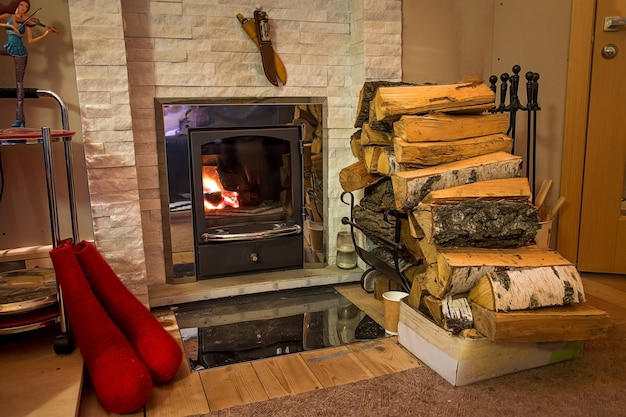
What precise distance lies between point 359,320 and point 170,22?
1.48 metres

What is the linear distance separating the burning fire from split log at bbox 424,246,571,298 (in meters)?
1.09

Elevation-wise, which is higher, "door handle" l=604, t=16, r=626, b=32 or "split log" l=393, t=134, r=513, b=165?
"door handle" l=604, t=16, r=626, b=32

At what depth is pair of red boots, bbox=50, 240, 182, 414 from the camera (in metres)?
1.49

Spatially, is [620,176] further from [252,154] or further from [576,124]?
[252,154]

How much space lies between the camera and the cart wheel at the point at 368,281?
244 cm

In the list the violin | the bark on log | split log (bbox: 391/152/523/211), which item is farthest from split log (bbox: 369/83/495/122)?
the violin

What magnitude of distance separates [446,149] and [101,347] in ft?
4.23

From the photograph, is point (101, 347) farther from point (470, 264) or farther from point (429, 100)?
point (429, 100)

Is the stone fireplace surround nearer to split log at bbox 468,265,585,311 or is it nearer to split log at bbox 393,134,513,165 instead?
split log at bbox 393,134,513,165

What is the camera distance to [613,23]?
2428 mm

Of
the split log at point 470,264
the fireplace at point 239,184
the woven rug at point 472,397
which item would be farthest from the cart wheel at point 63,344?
the split log at point 470,264

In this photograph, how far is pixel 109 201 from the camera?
2080mm

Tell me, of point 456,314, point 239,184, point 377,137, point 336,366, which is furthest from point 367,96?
point 336,366

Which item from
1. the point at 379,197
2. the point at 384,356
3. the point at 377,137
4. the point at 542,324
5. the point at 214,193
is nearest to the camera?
the point at 542,324
